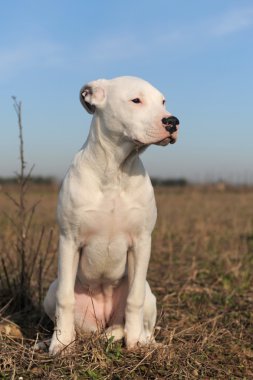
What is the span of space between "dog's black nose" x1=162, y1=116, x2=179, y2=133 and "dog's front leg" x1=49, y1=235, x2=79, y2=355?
1.04 m

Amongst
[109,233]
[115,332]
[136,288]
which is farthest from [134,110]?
[115,332]

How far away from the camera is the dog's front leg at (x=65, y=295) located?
3.61 metres

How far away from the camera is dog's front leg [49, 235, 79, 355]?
3.61 meters

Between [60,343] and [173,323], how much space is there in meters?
1.51

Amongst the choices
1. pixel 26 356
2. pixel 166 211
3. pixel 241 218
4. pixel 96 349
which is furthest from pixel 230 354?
pixel 166 211

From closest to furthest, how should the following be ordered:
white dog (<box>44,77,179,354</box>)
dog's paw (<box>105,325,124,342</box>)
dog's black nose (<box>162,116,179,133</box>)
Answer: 1. dog's black nose (<box>162,116,179,133</box>)
2. white dog (<box>44,77,179,354</box>)
3. dog's paw (<box>105,325,124,342</box>)

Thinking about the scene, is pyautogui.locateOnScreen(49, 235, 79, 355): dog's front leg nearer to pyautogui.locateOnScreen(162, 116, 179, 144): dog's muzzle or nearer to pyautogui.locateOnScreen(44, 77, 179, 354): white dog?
pyautogui.locateOnScreen(44, 77, 179, 354): white dog

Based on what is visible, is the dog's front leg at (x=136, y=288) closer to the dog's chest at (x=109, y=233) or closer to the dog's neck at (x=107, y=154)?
the dog's chest at (x=109, y=233)

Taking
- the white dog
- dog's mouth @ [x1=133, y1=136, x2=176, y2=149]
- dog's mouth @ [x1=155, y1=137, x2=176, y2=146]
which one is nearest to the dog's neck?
the white dog

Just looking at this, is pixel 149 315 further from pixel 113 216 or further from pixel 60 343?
pixel 113 216

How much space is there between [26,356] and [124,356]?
676mm

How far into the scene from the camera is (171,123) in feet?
10.6

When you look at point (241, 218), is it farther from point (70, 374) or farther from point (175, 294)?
point (70, 374)

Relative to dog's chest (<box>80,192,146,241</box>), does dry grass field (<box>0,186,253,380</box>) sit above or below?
below
